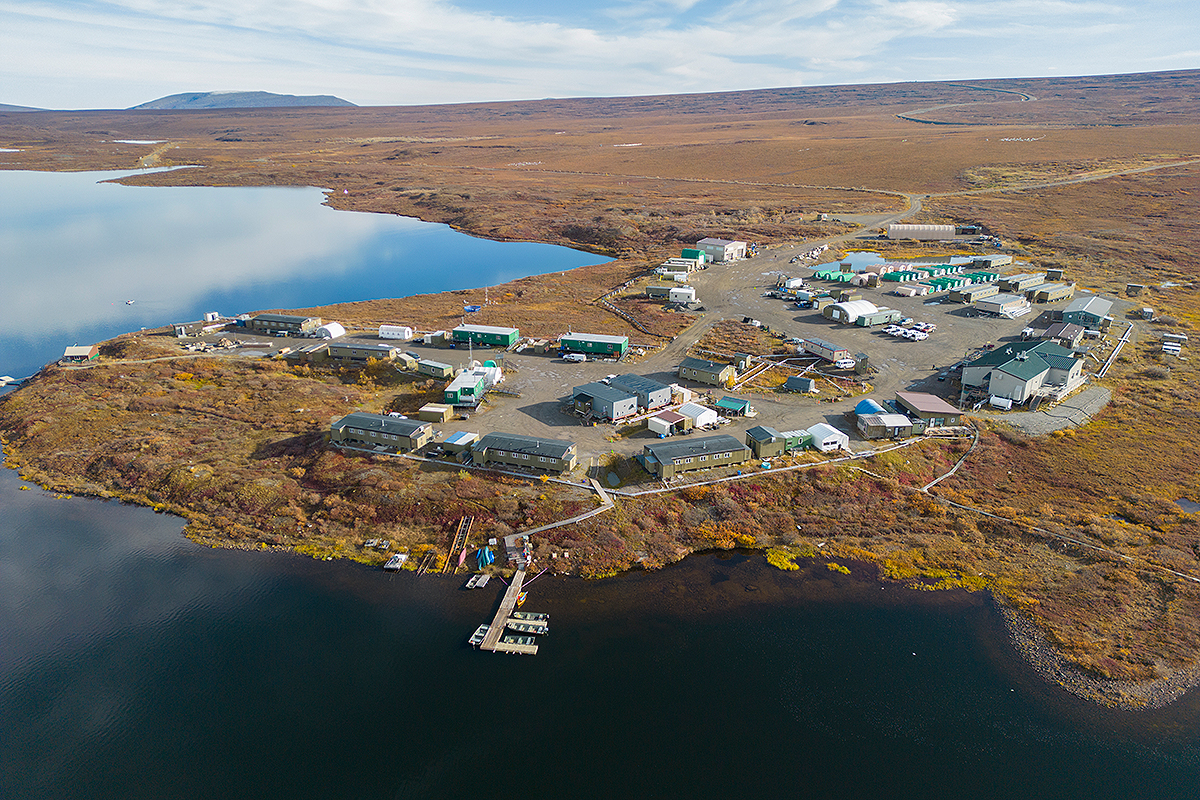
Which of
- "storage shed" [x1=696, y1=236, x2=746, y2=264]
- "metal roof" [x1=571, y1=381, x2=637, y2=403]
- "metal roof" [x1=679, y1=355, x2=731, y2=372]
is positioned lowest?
"metal roof" [x1=571, y1=381, x2=637, y2=403]

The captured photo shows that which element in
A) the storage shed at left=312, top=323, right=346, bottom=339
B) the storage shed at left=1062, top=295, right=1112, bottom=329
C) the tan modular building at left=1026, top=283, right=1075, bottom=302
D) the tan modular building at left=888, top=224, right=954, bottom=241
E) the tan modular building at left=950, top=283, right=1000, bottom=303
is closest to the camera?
the storage shed at left=1062, top=295, right=1112, bottom=329

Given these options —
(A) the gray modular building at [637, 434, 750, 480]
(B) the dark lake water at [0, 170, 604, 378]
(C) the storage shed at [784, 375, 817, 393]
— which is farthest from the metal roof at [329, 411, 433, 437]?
(B) the dark lake water at [0, 170, 604, 378]

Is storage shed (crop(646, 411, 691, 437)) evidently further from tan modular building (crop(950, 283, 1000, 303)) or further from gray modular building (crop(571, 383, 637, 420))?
tan modular building (crop(950, 283, 1000, 303))

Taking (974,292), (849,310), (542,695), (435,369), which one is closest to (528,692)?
(542,695)

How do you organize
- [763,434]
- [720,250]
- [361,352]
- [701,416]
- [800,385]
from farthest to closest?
[720,250] → [361,352] → [800,385] → [701,416] → [763,434]

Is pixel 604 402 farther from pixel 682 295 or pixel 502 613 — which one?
pixel 682 295

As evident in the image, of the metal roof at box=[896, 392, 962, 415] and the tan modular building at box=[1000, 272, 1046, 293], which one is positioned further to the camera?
the tan modular building at box=[1000, 272, 1046, 293]

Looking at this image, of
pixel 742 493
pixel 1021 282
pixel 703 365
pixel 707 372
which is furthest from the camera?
pixel 1021 282

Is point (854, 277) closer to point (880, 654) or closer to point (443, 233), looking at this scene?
point (880, 654)
